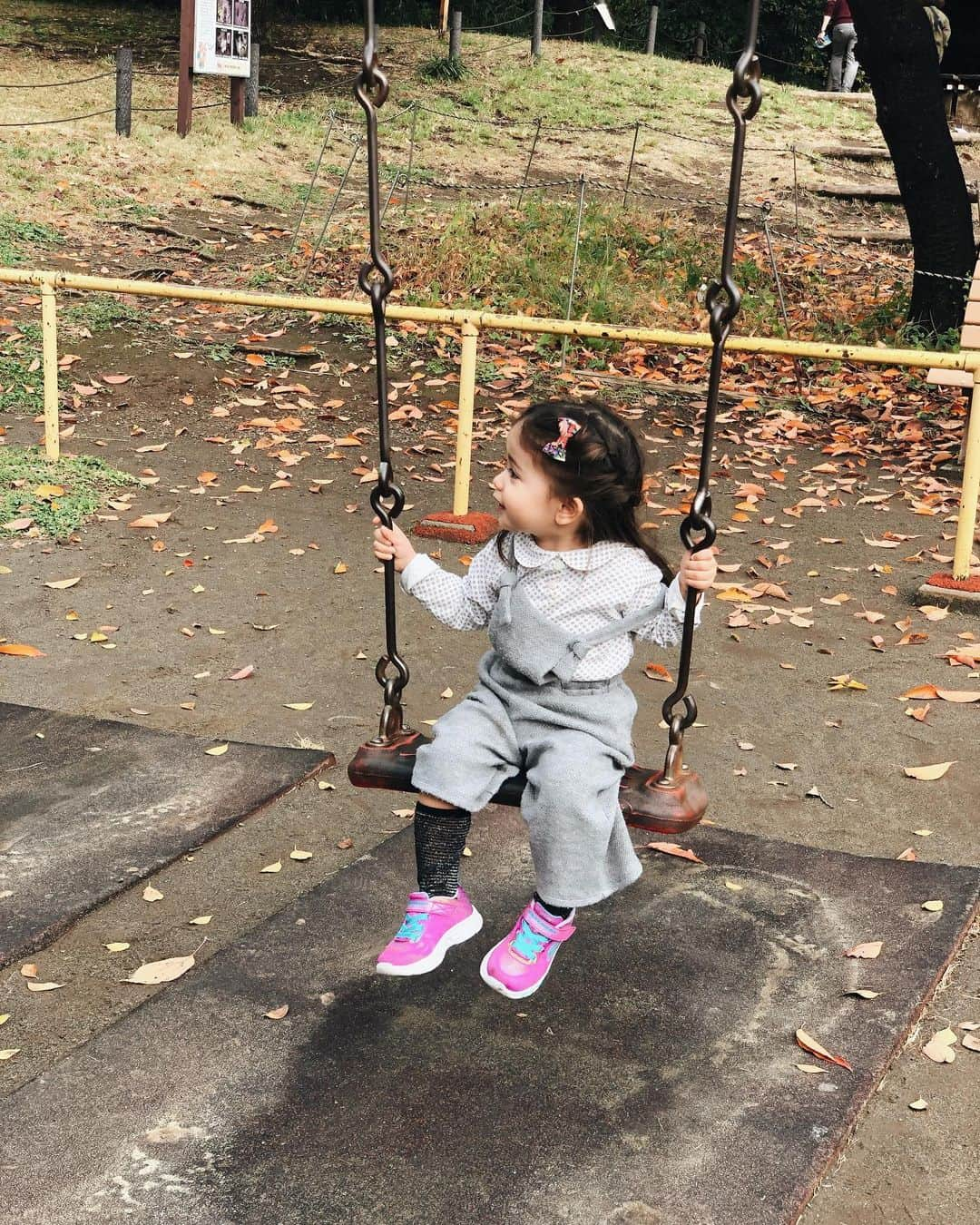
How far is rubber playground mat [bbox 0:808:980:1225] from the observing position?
2.41 metres

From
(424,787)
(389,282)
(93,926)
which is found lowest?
(93,926)

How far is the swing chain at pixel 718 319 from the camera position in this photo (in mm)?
2512

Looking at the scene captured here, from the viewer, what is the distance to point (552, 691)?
2807 mm

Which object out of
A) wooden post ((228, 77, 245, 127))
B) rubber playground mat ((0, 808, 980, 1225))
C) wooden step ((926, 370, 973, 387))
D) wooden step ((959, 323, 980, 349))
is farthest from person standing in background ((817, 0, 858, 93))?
rubber playground mat ((0, 808, 980, 1225))

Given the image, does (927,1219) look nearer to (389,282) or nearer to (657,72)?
(389,282)

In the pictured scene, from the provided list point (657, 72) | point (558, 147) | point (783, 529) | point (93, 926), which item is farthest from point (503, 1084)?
point (657, 72)

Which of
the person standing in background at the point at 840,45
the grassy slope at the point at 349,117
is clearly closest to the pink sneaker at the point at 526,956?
the grassy slope at the point at 349,117

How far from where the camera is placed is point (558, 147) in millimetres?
17203

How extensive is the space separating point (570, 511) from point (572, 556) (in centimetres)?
11

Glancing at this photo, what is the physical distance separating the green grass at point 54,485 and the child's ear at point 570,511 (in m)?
4.15

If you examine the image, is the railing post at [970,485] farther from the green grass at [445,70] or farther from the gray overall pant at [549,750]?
the green grass at [445,70]

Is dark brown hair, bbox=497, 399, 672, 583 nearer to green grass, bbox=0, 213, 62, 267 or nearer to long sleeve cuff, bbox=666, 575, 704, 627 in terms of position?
long sleeve cuff, bbox=666, 575, 704, 627

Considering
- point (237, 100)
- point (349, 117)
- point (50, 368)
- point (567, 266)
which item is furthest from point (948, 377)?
point (349, 117)

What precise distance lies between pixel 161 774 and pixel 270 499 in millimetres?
3154
